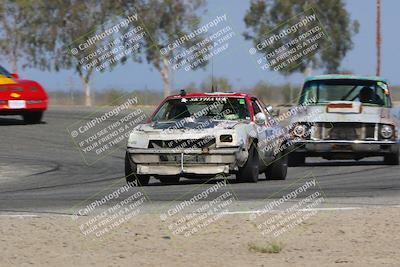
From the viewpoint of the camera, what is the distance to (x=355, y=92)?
59.2 feet

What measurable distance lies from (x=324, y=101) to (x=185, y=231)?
28.4 ft

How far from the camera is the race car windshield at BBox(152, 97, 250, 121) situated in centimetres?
1438

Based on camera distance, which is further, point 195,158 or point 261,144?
point 261,144

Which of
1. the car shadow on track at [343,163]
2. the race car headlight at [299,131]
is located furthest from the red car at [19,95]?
the race car headlight at [299,131]

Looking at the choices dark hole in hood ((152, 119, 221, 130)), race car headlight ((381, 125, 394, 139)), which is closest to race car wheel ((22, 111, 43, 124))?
race car headlight ((381, 125, 394, 139))

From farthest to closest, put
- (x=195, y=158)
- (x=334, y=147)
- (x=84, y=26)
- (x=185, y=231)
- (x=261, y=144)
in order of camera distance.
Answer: (x=84, y=26), (x=334, y=147), (x=261, y=144), (x=195, y=158), (x=185, y=231)

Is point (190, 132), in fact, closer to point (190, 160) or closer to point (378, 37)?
point (190, 160)

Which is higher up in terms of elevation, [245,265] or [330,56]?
[245,265]

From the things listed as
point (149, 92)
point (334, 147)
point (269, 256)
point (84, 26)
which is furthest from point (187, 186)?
point (84, 26)

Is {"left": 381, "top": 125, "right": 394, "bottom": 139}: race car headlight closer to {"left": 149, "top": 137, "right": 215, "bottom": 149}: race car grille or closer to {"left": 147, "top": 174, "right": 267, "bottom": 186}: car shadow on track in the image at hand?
{"left": 147, "top": 174, "right": 267, "bottom": 186}: car shadow on track

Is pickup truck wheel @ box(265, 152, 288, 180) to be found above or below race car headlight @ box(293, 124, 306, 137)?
below

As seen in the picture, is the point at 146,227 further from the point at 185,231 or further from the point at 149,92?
the point at 149,92

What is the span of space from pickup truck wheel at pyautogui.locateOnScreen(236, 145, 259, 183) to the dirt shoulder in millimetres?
3184

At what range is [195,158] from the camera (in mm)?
13398
